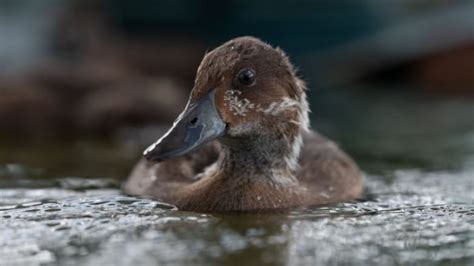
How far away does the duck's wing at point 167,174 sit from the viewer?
7289 millimetres

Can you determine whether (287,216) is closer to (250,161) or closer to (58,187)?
(250,161)

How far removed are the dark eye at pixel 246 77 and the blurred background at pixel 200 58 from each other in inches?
153

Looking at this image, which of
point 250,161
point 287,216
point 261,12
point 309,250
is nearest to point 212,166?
point 250,161

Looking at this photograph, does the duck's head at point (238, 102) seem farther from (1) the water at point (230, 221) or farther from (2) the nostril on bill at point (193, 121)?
(1) the water at point (230, 221)

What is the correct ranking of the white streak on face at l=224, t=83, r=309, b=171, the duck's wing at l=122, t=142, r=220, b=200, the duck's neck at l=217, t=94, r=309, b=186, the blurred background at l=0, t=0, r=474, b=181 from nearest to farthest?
the white streak on face at l=224, t=83, r=309, b=171 → the duck's neck at l=217, t=94, r=309, b=186 → the duck's wing at l=122, t=142, r=220, b=200 → the blurred background at l=0, t=0, r=474, b=181

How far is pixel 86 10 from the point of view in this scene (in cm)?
1384

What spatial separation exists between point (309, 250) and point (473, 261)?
2.54 ft

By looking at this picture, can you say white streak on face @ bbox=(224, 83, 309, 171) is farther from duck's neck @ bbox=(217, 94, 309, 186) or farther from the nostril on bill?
the nostril on bill

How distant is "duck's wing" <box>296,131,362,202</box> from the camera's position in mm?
7297

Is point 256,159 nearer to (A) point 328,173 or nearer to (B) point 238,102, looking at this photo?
(B) point 238,102

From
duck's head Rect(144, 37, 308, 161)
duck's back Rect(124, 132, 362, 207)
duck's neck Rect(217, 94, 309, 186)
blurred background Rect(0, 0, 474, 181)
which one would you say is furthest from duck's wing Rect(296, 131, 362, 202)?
blurred background Rect(0, 0, 474, 181)

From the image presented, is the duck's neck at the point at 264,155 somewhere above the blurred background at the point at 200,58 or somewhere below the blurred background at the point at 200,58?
below

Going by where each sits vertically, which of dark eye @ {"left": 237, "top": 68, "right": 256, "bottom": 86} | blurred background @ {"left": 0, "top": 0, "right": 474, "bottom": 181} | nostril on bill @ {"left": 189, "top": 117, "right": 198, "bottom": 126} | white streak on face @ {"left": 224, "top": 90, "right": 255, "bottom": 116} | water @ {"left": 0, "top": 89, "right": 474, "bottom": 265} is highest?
blurred background @ {"left": 0, "top": 0, "right": 474, "bottom": 181}

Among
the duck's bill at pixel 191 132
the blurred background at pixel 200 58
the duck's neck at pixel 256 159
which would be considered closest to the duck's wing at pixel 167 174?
the duck's neck at pixel 256 159
